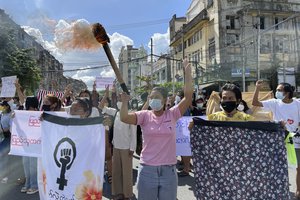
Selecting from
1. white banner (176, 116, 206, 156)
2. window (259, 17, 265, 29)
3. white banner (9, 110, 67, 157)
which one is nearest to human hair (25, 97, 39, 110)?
white banner (9, 110, 67, 157)

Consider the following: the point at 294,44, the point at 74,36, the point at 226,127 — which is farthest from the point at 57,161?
the point at 294,44

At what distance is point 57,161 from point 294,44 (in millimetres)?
47755

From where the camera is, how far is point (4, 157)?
310 inches

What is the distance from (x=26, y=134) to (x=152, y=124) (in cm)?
360

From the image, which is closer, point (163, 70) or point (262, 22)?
point (262, 22)

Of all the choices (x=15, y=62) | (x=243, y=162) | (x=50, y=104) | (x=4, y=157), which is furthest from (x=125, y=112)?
(x=15, y=62)

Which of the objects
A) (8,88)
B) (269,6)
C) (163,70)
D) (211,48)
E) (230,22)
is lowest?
(8,88)

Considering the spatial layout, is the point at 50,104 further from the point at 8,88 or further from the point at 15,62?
the point at 15,62

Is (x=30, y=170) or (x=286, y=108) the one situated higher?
(x=286, y=108)

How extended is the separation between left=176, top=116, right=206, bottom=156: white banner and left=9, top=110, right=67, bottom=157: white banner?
3.07 metres

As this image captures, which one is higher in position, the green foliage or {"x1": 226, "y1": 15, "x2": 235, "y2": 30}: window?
{"x1": 226, "y1": 15, "x2": 235, "y2": 30}: window

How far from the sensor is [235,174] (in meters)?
3.80

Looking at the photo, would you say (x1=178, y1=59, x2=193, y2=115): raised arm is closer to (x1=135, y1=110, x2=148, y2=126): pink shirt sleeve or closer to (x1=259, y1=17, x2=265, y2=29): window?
(x1=135, y1=110, x2=148, y2=126): pink shirt sleeve

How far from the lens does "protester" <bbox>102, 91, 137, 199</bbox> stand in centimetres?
635
